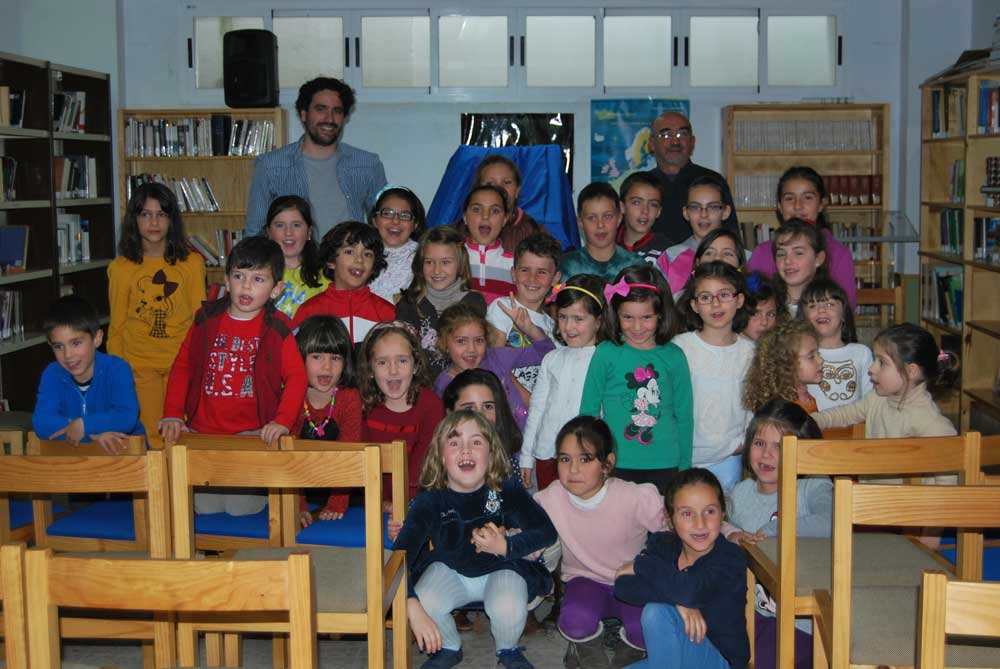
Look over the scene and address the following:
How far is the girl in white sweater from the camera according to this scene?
11.0ft

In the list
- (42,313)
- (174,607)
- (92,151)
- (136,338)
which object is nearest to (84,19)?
(92,151)

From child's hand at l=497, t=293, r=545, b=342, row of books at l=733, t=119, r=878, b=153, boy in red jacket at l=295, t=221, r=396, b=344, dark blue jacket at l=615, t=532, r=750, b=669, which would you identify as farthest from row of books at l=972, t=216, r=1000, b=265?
dark blue jacket at l=615, t=532, r=750, b=669

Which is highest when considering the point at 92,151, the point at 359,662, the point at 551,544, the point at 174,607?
the point at 92,151

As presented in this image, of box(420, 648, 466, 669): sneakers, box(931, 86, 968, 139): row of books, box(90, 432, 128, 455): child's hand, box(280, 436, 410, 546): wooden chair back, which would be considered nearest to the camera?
box(280, 436, 410, 546): wooden chair back

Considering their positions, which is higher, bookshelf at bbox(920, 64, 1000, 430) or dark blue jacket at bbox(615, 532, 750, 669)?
bookshelf at bbox(920, 64, 1000, 430)

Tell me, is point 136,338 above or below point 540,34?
below

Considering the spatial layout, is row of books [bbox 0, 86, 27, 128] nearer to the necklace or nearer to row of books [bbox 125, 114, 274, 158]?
row of books [bbox 125, 114, 274, 158]

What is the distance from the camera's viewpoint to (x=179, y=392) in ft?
11.1

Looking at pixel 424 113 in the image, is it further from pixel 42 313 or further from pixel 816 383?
pixel 816 383

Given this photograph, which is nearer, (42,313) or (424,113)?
(42,313)

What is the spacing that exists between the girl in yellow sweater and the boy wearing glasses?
1.53 m

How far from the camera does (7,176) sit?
19.8 ft

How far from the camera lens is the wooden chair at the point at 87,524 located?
275 centimetres

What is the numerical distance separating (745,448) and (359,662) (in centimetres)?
127
